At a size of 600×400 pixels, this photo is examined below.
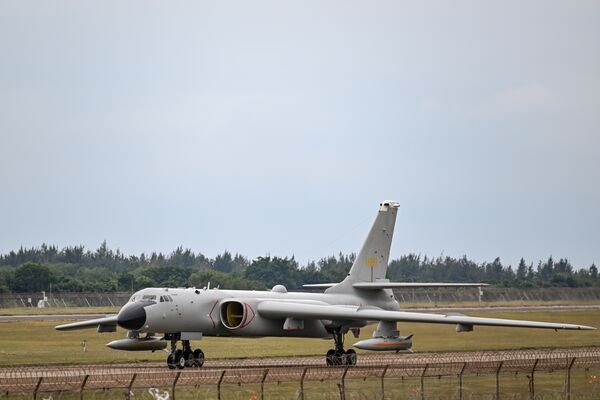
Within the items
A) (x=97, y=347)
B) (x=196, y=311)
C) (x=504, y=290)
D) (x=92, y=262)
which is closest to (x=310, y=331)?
(x=196, y=311)

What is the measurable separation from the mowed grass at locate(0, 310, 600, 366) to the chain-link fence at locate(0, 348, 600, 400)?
173 inches

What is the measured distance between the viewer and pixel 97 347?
40969 millimetres

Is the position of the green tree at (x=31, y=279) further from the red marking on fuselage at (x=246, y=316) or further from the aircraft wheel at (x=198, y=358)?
the aircraft wheel at (x=198, y=358)

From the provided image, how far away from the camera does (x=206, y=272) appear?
263 feet

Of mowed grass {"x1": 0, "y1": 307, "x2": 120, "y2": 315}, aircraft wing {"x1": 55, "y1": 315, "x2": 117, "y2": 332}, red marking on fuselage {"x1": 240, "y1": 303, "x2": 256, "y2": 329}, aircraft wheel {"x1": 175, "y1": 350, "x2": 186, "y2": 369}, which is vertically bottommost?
aircraft wheel {"x1": 175, "y1": 350, "x2": 186, "y2": 369}

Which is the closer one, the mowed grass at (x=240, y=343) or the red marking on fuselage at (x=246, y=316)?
the red marking on fuselage at (x=246, y=316)

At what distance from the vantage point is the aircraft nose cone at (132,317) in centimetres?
3180

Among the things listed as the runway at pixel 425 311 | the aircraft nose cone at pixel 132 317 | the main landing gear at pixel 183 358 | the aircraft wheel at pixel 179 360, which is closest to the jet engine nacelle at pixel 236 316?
the main landing gear at pixel 183 358

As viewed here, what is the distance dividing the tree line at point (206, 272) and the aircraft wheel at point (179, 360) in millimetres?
35574

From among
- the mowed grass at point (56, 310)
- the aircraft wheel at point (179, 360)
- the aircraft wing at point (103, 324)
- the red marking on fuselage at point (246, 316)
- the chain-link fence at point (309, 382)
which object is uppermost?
the mowed grass at point (56, 310)

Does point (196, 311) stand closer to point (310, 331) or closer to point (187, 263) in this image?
point (310, 331)

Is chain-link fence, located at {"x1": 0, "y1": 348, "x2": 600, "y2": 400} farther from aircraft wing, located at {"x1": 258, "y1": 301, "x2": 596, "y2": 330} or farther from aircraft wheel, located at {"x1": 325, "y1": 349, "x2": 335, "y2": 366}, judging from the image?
aircraft wing, located at {"x1": 258, "y1": 301, "x2": 596, "y2": 330}

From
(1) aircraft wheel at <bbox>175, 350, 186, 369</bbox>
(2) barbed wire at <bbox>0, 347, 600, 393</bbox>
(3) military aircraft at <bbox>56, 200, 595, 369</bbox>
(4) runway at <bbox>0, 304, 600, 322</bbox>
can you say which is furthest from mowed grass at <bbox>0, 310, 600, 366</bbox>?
(4) runway at <bbox>0, 304, 600, 322</bbox>

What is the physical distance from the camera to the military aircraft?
32531 mm
